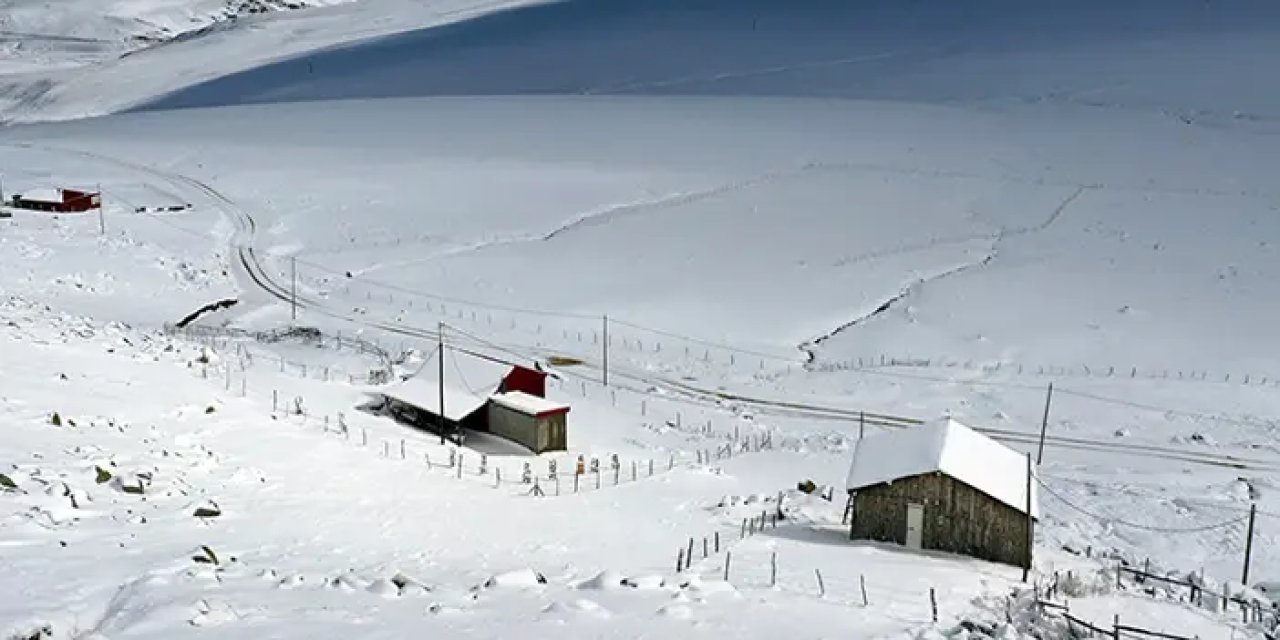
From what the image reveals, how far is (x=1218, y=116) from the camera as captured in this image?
79500 millimetres

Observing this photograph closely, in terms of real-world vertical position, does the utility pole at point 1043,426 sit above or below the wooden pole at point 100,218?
below

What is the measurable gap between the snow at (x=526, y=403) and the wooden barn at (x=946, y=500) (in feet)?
34.0

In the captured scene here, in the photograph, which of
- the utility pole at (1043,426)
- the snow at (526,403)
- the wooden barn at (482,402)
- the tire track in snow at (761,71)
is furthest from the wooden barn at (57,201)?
the utility pole at (1043,426)

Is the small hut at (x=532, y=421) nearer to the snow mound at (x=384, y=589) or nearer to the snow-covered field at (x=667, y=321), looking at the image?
the snow-covered field at (x=667, y=321)

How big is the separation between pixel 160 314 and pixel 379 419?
63.1 ft

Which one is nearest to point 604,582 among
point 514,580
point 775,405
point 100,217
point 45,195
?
point 514,580

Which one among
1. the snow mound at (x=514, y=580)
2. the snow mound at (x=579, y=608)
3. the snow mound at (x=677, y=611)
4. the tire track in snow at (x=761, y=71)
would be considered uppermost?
the tire track in snow at (x=761, y=71)

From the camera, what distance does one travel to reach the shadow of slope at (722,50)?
10738 cm

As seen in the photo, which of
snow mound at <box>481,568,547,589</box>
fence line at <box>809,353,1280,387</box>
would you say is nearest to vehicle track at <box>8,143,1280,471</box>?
fence line at <box>809,353,1280,387</box>

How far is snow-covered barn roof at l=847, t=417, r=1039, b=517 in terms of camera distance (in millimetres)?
22594

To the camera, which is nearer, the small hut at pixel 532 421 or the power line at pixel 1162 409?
the small hut at pixel 532 421

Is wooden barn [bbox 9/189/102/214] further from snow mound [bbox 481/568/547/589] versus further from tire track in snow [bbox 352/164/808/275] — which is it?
snow mound [bbox 481/568/547/589]

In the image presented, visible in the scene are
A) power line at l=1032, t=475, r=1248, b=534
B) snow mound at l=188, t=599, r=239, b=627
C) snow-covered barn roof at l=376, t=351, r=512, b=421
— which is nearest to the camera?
snow mound at l=188, t=599, r=239, b=627

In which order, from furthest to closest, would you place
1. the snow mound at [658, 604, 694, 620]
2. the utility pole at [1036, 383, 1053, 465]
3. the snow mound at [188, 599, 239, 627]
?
the utility pole at [1036, 383, 1053, 465]
the snow mound at [658, 604, 694, 620]
the snow mound at [188, 599, 239, 627]
